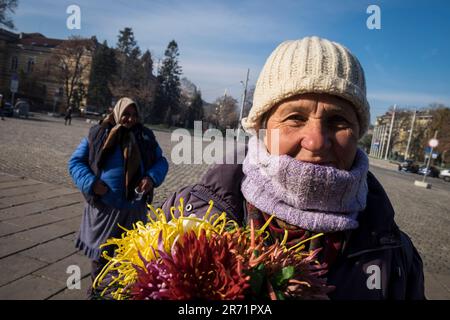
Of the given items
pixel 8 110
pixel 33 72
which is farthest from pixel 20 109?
pixel 33 72

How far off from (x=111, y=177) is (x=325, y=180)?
7.24ft

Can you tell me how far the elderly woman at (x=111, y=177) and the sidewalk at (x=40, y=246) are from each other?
2.02 feet

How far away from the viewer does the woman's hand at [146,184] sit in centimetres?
297

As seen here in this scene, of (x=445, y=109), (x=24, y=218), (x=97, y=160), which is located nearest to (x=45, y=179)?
(x=24, y=218)

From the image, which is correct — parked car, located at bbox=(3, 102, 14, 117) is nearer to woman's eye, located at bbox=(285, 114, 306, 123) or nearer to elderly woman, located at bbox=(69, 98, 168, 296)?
elderly woman, located at bbox=(69, 98, 168, 296)

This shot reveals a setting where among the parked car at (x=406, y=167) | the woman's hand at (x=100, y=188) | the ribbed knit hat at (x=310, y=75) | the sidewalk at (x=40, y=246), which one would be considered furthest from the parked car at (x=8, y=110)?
the parked car at (x=406, y=167)

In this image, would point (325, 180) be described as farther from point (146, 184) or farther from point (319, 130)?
point (146, 184)

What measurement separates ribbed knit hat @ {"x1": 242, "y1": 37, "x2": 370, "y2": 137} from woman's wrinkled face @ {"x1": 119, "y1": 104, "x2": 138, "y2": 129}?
1.87m

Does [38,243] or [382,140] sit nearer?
[38,243]

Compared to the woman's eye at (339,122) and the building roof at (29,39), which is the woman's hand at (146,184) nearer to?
the woman's eye at (339,122)

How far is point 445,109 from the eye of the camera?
183 feet

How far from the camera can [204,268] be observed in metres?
0.80

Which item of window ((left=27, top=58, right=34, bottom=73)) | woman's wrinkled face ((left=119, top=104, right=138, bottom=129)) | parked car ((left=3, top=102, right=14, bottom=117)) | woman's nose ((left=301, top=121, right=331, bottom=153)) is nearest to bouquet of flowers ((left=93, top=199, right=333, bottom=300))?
woman's nose ((left=301, top=121, right=331, bottom=153))
